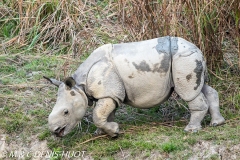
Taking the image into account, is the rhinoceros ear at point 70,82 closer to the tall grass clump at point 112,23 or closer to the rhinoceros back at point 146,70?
the rhinoceros back at point 146,70

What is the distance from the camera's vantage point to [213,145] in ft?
16.5

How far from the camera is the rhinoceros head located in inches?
201

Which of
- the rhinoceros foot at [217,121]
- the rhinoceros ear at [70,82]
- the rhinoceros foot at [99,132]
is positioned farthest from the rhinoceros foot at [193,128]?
the rhinoceros ear at [70,82]

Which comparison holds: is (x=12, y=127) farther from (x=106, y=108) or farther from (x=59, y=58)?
(x=59, y=58)

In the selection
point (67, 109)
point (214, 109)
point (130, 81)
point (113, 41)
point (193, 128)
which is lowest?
point (113, 41)

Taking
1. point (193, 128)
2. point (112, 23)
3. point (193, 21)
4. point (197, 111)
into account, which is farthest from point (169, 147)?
point (112, 23)

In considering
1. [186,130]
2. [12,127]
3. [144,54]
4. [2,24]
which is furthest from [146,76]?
[2,24]

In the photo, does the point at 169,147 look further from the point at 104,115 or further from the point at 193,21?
the point at 193,21

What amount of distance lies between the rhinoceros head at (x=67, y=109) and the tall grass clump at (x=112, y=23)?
1457 millimetres

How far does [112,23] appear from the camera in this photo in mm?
8180

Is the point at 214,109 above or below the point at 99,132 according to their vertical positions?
above

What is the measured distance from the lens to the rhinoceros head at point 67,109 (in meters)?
5.11

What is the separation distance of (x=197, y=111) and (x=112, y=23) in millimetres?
3204

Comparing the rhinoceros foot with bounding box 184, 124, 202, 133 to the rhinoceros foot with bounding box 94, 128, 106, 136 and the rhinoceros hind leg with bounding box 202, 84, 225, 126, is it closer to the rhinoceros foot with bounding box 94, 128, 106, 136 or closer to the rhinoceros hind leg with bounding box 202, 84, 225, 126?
the rhinoceros hind leg with bounding box 202, 84, 225, 126
